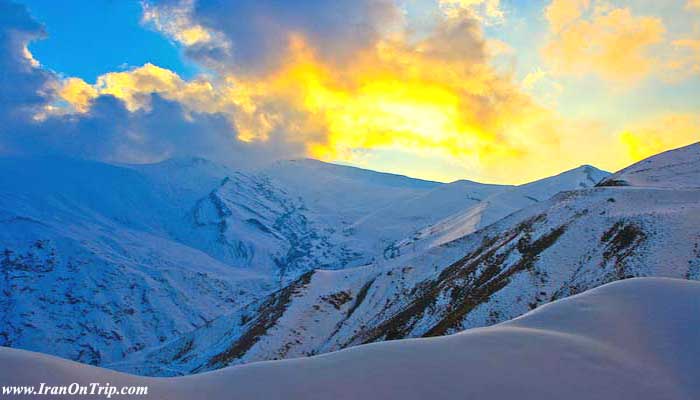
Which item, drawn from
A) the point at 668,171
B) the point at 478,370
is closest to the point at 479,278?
the point at 668,171

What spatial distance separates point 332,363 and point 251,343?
69741mm

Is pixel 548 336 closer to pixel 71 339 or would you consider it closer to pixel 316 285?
pixel 316 285

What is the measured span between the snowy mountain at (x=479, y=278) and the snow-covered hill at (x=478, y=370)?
33444mm

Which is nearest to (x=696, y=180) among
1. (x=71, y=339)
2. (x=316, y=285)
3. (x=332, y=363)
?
(x=316, y=285)

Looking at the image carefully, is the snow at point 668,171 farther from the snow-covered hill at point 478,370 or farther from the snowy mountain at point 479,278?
the snow-covered hill at point 478,370

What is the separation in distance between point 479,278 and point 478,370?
55.3 m

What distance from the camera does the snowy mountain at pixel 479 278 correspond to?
46.6 meters

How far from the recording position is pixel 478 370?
9.29 meters

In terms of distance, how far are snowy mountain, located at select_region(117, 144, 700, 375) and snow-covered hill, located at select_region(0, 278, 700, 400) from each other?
110 feet

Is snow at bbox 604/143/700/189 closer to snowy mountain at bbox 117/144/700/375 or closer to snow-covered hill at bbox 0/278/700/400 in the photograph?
snowy mountain at bbox 117/144/700/375

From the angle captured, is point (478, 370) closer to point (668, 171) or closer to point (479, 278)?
point (479, 278)

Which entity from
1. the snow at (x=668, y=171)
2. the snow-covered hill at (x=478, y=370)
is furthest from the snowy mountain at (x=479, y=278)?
the snow-covered hill at (x=478, y=370)

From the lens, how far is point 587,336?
445 inches

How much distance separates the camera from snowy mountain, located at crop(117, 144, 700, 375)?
1834 inches
